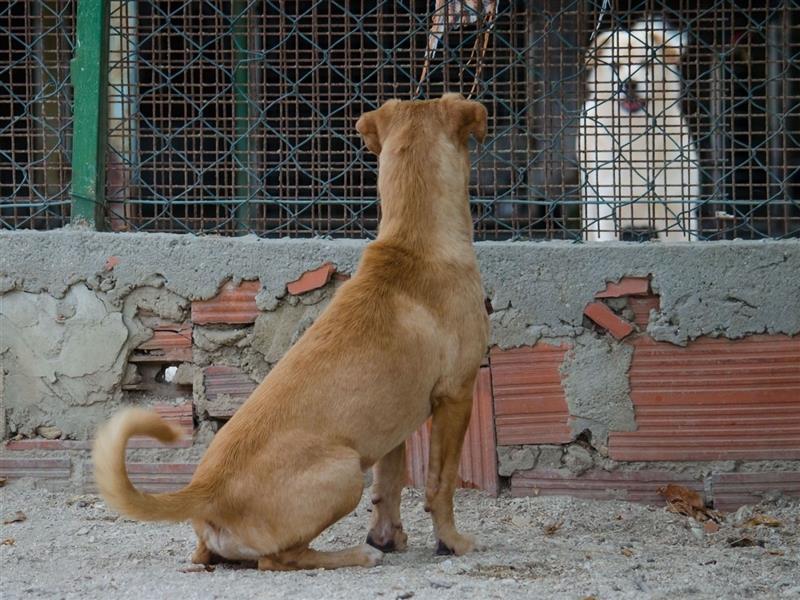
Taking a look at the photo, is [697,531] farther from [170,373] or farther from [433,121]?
[170,373]

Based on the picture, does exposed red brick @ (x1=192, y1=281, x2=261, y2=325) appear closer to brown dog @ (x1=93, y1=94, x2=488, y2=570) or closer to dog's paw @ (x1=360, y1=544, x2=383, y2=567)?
brown dog @ (x1=93, y1=94, x2=488, y2=570)

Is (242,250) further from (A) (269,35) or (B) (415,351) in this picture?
(B) (415,351)

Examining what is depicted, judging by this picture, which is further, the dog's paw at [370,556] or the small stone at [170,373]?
the small stone at [170,373]

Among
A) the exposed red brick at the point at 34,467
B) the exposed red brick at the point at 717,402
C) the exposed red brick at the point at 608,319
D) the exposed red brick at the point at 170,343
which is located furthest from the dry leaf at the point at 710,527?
the exposed red brick at the point at 34,467

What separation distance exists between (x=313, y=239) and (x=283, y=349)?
0.49 m

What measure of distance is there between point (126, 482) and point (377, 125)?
1.59m

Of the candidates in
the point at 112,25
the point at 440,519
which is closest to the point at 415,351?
the point at 440,519

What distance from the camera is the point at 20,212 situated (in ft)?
20.0

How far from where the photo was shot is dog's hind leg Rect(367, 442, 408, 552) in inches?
176

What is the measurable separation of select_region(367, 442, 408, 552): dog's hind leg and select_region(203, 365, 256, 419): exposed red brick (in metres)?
1.11

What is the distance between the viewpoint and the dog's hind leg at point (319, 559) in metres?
4.00

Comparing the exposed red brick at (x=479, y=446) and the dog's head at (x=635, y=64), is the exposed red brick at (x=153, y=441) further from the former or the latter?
the dog's head at (x=635, y=64)

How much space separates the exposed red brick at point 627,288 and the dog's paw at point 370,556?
1648mm

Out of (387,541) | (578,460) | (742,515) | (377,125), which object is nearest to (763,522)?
(742,515)
